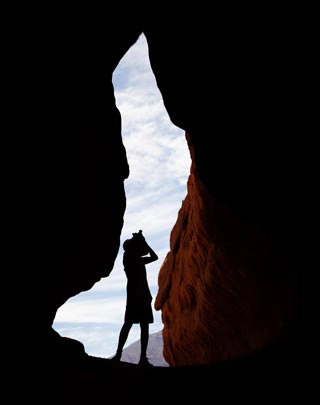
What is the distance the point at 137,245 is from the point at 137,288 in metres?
0.81

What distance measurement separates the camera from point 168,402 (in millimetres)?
3656

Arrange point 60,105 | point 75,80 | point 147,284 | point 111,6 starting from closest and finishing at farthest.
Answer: point 60,105 < point 75,80 < point 111,6 < point 147,284

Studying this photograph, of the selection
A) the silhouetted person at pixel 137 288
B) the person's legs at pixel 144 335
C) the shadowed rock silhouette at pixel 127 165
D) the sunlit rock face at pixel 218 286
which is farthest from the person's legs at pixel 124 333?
the sunlit rock face at pixel 218 286

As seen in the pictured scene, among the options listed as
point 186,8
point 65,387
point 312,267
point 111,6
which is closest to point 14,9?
point 111,6

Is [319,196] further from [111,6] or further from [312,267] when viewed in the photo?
[111,6]

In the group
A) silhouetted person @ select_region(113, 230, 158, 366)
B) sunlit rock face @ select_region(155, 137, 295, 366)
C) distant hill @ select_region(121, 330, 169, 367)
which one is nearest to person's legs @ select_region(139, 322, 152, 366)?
silhouetted person @ select_region(113, 230, 158, 366)

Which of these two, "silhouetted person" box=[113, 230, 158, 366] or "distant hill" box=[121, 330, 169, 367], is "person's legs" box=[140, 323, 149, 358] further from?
"distant hill" box=[121, 330, 169, 367]

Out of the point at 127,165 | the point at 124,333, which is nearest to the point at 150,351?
the point at 124,333

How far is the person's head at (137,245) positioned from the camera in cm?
738

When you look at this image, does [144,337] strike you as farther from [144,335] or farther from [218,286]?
[218,286]

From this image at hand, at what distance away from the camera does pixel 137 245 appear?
7.39m

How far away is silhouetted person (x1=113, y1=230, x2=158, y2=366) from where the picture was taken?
6902mm

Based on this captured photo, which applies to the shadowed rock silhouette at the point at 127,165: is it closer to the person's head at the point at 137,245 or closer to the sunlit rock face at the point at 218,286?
the sunlit rock face at the point at 218,286

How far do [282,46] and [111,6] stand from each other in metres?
2.71
